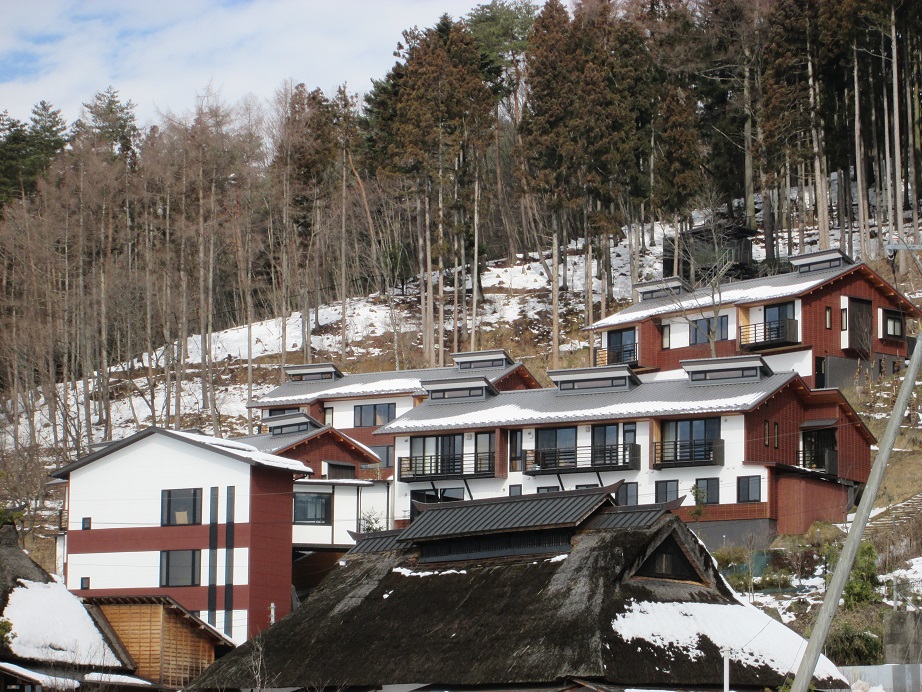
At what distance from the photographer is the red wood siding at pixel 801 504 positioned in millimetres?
43219

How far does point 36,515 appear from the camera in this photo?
55000 mm

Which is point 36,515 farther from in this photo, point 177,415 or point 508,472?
point 508,472

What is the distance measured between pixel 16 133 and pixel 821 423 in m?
56.9

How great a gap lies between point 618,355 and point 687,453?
1220cm

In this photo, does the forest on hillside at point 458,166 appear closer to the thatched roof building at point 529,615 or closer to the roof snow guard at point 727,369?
the roof snow guard at point 727,369

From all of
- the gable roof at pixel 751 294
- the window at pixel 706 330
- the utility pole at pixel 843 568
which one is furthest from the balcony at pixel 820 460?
the utility pole at pixel 843 568

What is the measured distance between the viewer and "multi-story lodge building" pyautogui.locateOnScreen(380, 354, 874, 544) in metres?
44.2

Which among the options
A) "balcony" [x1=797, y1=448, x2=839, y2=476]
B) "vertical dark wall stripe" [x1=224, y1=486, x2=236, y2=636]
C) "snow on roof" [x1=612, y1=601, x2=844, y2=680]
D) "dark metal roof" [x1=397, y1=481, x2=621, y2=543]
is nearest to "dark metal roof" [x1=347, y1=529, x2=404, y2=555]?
"dark metal roof" [x1=397, y1=481, x2=621, y2=543]

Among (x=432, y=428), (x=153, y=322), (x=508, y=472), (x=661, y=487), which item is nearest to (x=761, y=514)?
(x=661, y=487)

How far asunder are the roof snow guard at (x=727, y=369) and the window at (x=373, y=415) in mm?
14982

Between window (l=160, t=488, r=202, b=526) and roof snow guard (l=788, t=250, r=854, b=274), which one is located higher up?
roof snow guard (l=788, t=250, r=854, b=274)

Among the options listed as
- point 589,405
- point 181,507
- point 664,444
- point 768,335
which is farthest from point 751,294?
point 181,507

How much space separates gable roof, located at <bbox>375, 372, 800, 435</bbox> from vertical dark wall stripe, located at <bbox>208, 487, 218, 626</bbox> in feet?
36.3

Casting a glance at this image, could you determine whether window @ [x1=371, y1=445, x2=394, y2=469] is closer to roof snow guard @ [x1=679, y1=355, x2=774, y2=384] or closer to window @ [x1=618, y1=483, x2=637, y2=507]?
window @ [x1=618, y1=483, x2=637, y2=507]
